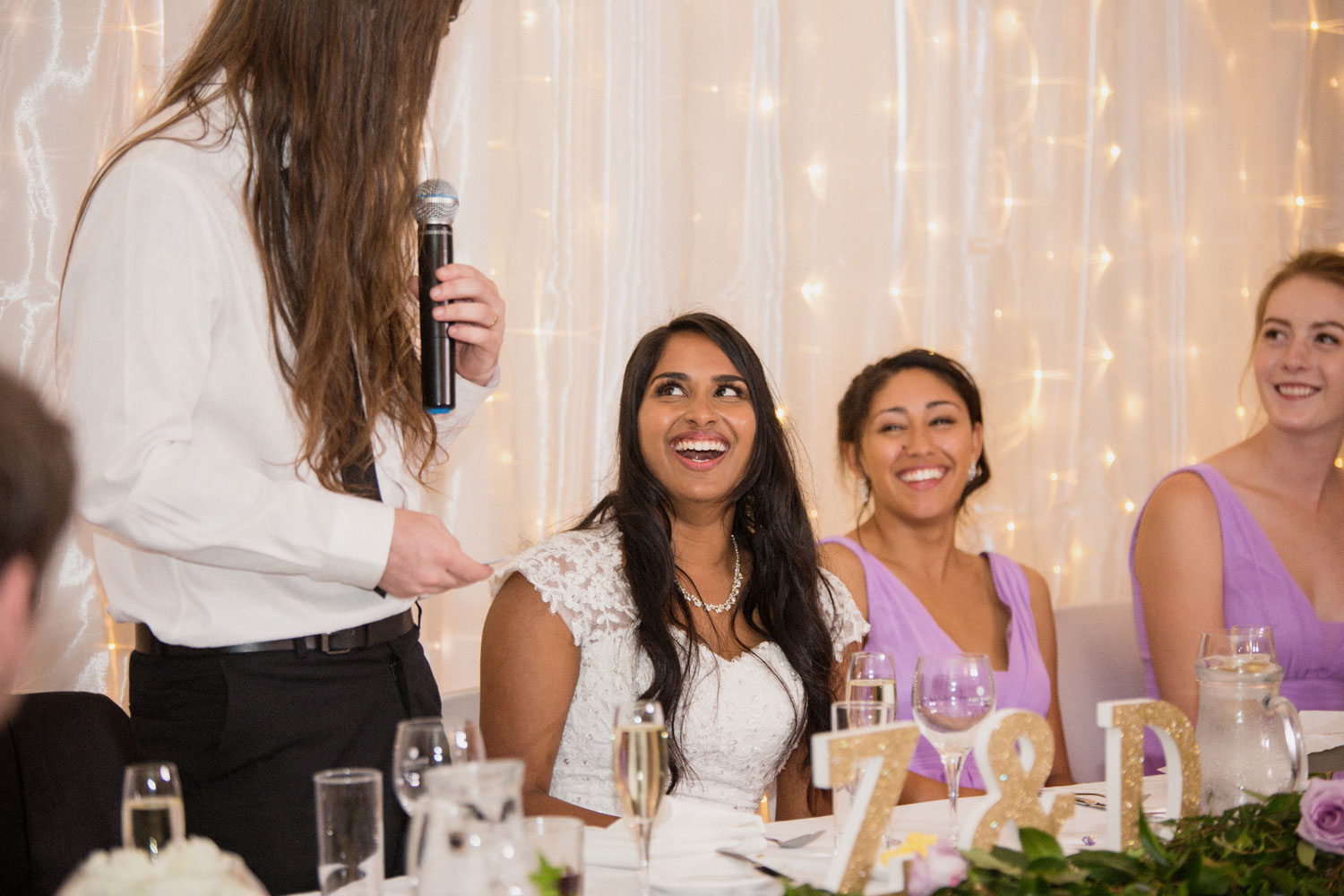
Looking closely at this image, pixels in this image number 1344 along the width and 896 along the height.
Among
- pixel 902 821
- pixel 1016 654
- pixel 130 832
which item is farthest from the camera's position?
pixel 1016 654

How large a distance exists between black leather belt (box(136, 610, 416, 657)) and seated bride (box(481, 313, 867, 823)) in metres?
0.44

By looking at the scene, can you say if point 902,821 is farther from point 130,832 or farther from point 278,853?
point 130,832

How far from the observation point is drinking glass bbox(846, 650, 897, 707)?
1492 mm

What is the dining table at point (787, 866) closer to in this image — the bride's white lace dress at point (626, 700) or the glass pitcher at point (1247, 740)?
the glass pitcher at point (1247, 740)

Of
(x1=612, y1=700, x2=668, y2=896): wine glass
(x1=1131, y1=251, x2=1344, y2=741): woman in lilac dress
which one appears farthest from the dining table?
(x1=1131, y1=251, x2=1344, y2=741): woman in lilac dress

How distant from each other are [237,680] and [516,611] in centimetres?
70

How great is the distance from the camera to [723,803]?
2086 mm

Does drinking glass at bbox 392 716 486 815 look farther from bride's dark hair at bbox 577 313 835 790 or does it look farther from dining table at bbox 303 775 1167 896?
bride's dark hair at bbox 577 313 835 790

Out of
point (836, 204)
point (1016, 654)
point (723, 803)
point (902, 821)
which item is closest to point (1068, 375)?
point (836, 204)

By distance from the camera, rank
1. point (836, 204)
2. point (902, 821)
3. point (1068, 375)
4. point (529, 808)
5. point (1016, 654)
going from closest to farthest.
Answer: point (902, 821) < point (529, 808) < point (1016, 654) < point (836, 204) < point (1068, 375)

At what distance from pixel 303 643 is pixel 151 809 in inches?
21.2

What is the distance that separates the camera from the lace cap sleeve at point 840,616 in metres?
2.36

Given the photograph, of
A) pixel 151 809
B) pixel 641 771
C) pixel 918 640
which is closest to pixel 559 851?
pixel 641 771

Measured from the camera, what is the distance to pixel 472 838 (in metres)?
0.86
